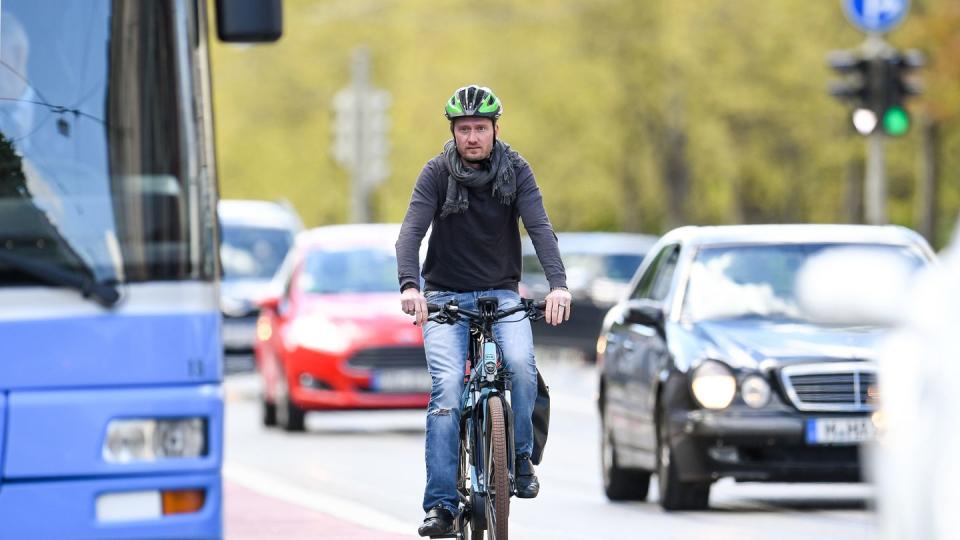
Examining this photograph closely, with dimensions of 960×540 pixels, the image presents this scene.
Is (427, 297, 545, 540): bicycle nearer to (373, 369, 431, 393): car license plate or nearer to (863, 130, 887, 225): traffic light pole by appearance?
(373, 369, 431, 393): car license plate

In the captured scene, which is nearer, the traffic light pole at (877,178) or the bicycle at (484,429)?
the bicycle at (484,429)

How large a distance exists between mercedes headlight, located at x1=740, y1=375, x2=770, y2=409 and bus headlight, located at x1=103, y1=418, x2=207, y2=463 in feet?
18.3

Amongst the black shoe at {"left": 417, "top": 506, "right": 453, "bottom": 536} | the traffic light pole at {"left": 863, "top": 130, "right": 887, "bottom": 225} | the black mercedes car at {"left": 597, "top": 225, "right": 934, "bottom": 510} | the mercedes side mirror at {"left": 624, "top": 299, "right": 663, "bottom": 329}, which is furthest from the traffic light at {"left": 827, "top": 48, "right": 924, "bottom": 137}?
the black shoe at {"left": 417, "top": 506, "right": 453, "bottom": 536}

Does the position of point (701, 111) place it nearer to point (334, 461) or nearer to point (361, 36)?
point (361, 36)

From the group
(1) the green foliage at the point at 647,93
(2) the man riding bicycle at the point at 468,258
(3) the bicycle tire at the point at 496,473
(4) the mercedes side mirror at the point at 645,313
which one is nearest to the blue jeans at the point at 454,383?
(2) the man riding bicycle at the point at 468,258

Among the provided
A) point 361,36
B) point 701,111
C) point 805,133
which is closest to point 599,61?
point 701,111

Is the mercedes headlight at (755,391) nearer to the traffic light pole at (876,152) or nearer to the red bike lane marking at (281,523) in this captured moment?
the red bike lane marking at (281,523)

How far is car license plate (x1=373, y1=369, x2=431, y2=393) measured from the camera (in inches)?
813

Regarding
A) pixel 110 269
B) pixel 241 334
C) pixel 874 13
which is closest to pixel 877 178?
pixel 874 13

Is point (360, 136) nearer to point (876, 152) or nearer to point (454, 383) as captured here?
point (876, 152)

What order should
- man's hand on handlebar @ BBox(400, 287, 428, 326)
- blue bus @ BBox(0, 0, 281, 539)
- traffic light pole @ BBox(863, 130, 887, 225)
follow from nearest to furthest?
1. blue bus @ BBox(0, 0, 281, 539)
2. man's hand on handlebar @ BBox(400, 287, 428, 326)
3. traffic light pole @ BBox(863, 130, 887, 225)

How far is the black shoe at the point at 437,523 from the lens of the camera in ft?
32.9

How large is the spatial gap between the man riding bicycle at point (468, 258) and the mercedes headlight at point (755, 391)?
3.16 meters

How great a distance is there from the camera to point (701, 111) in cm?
4888
